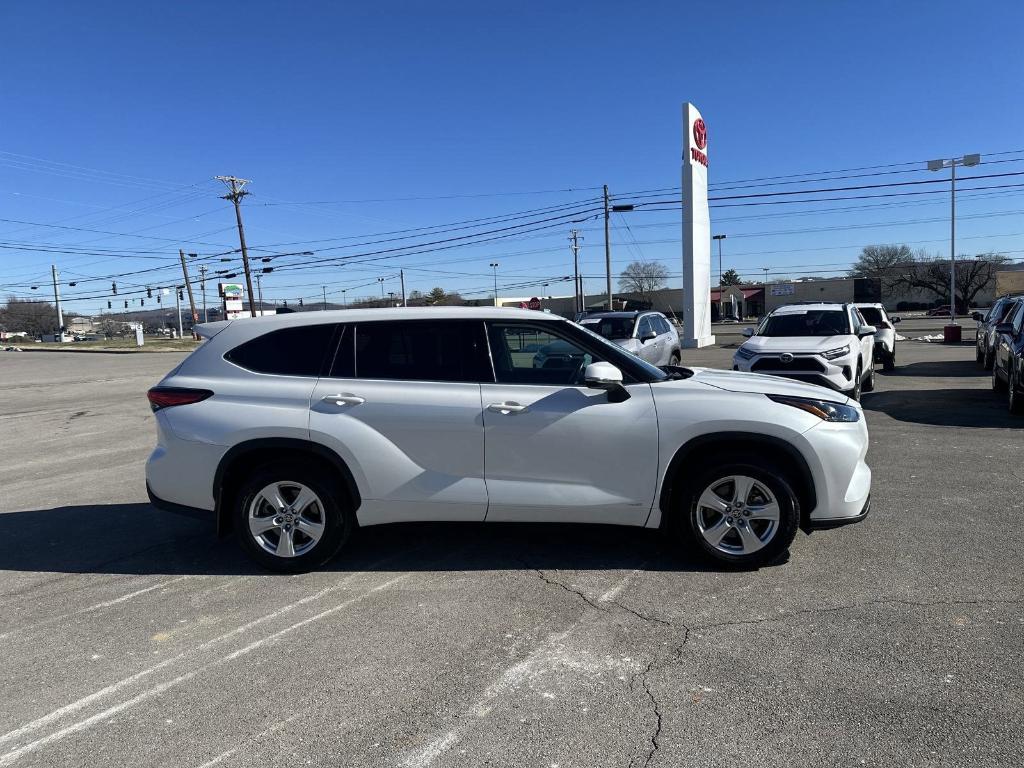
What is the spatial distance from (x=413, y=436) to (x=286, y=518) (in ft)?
3.28

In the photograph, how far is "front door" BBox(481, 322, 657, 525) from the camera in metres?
4.34

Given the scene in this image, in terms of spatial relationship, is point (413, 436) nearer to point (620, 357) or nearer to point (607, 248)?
point (620, 357)

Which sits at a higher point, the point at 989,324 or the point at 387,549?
the point at 989,324

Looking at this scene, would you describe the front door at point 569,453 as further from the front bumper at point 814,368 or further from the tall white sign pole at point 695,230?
the tall white sign pole at point 695,230

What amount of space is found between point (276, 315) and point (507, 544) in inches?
91.3

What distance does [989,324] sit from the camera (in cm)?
1512

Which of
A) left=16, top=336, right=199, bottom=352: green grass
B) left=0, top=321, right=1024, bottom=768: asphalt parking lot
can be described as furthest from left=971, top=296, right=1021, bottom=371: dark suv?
left=16, top=336, right=199, bottom=352: green grass

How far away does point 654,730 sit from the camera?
2840 mm

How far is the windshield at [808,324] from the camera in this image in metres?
11.6

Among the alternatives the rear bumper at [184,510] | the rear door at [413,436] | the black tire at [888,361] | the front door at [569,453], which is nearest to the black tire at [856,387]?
the black tire at [888,361]

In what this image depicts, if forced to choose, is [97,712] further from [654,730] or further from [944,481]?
[944,481]

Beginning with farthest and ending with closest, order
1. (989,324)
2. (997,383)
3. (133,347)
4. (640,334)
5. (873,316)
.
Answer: (133,347) < (873,316) < (989,324) < (640,334) < (997,383)

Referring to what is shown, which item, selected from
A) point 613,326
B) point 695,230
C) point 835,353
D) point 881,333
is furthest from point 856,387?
point 695,230

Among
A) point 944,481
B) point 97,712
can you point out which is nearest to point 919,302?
point 944,481
